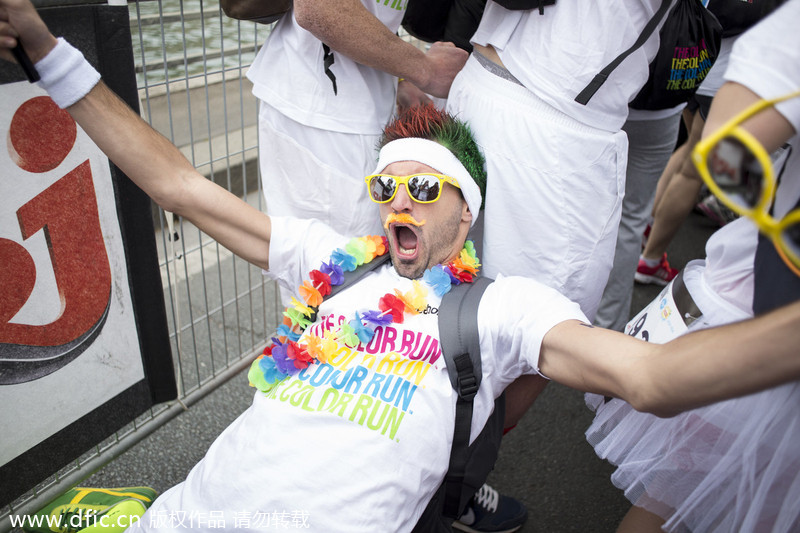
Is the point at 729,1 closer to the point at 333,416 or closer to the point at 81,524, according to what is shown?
the point at 333,416

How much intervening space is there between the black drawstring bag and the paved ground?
1432mm

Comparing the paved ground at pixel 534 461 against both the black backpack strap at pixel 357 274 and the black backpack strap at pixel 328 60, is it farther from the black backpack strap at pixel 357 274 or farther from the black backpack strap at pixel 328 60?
the black backpack strap at pixel 328 60

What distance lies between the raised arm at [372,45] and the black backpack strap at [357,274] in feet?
2.12

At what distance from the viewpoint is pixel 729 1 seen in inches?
99.5

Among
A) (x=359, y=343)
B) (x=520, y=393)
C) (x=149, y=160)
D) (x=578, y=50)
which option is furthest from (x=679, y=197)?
(x=149, y=160)

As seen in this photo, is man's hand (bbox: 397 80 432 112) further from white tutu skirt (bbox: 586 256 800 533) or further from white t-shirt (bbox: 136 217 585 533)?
white tutu skirt (bbox: 586 256 800 533)

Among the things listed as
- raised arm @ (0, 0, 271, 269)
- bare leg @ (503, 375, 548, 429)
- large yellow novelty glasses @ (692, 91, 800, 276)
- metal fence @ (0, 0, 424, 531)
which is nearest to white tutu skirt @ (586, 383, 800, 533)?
bare leg @ (503, 375, 548, 429)

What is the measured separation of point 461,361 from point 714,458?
2.04ft

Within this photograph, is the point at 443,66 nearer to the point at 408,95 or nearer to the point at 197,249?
the point at 408,95

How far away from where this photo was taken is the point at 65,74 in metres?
1.53

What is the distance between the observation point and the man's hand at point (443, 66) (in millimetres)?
2232

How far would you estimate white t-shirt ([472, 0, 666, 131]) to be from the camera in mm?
1806

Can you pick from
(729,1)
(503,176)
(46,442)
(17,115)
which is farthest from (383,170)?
(729,1)

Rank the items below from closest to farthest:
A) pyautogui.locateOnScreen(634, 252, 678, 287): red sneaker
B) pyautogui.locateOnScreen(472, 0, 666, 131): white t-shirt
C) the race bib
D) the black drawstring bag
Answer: the race bib < pyautogui.locateOnScreen(472, 0, 666, 131): white t-shirt < the black drawstring bag < pyautogui.locateOnScreen(634, 252, 678, 287): red sneaker
